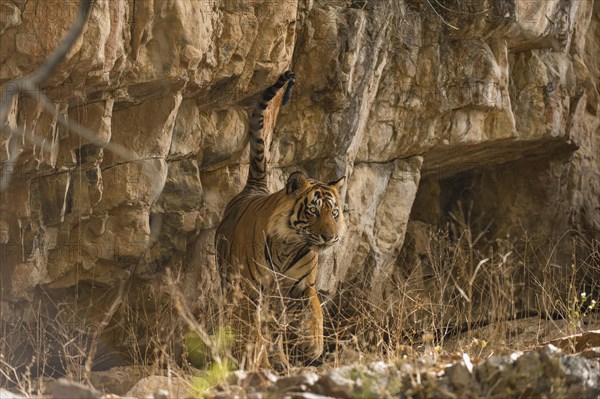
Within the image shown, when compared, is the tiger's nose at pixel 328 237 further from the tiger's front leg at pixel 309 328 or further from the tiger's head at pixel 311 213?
the tiger's front leg at pixel 309 328

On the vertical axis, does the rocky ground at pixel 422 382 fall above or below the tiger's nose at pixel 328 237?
below

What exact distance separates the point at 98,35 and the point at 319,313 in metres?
2.56

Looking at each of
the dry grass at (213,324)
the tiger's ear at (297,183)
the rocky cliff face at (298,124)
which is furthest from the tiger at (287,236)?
the rocky cliff face at (298,124)

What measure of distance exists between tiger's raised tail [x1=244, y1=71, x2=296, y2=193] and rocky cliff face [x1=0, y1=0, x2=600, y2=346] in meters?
0.10

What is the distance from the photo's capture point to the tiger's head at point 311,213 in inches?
320

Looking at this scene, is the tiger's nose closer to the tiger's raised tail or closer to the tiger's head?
the tiger's head

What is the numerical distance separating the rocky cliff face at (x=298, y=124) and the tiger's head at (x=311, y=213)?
31.8 inches

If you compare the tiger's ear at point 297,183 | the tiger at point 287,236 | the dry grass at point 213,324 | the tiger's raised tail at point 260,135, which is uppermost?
the tiger's raised tail at point 260,135

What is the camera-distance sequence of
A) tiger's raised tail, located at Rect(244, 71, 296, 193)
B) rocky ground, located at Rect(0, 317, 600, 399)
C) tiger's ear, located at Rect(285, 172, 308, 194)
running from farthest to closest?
tiger's raised tail, located at Rect(244, 71, 296, 193) → tiger's ear, located at Rect(285, 172, 308, 194) → rocky ground, located at Rect(0, 317, 600, 399)

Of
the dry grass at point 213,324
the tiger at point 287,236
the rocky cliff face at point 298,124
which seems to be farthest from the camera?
the tiger at point 287,236

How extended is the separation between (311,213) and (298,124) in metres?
1.48

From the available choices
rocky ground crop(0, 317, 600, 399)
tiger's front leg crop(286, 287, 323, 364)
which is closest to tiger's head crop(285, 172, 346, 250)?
tiger's front leg crop(286, 287, 323, 364)

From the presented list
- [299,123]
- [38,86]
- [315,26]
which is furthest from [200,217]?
[38,86]

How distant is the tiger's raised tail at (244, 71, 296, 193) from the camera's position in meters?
8.52
